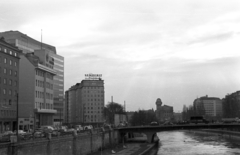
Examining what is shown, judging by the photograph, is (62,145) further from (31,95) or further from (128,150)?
(31,95)

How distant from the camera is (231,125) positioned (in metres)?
101

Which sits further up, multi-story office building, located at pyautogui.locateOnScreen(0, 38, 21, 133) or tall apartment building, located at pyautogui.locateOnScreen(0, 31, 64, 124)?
tall apartment building, located at pyautogui.locateOnScreen(0, 31, 64, 124)

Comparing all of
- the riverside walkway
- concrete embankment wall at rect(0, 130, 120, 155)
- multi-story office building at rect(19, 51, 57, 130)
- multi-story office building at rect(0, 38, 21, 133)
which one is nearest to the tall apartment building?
multi-story office building at rect(19, 51, 57, 130)

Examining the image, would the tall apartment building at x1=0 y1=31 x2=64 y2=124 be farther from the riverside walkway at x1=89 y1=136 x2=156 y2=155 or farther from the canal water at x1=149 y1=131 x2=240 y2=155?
the canal water at x1=149 y1=131 x2=240 y2=155

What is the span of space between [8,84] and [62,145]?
1749 inches

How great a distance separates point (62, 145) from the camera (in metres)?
55.3

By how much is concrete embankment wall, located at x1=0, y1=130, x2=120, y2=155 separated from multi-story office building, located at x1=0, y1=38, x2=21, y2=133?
2823cm

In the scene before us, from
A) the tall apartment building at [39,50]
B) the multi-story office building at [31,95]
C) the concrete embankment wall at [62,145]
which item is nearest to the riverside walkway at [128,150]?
the concrete embankment wall at [62,145]

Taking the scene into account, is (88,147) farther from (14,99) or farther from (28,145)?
(14,99)

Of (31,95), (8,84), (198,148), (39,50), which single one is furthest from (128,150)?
(39,50)

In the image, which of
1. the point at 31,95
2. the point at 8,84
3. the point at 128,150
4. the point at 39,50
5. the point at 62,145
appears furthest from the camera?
the point at 39,50

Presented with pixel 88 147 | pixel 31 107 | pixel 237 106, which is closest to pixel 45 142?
pixel 88 147

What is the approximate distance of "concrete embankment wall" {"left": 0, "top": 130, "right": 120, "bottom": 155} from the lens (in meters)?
41.6

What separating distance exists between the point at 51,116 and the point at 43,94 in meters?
9.89
